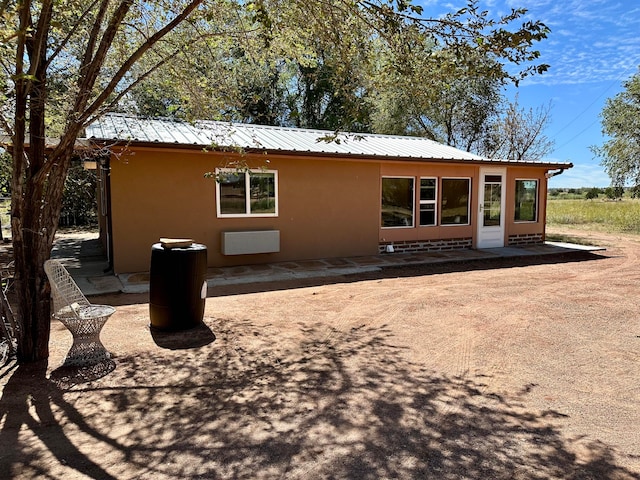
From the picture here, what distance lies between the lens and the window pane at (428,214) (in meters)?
11.5

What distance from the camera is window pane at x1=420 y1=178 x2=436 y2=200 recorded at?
11.4 meters

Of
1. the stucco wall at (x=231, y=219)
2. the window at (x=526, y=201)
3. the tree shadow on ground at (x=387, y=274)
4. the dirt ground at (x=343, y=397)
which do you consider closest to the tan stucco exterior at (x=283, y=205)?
the stucco wall at (x=231, y=219)

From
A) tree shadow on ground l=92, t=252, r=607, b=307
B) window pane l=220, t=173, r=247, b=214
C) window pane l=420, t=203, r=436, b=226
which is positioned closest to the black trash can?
tree shadow on ground l=92, t=252, r=607, b=307

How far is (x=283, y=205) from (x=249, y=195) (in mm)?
788

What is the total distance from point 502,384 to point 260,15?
371cm

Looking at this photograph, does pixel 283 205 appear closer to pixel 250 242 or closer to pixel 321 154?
pixel 250 242

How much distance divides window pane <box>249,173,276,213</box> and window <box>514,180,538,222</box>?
7220 mm

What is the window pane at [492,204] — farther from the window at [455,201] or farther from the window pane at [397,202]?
the window pane at [397,202]

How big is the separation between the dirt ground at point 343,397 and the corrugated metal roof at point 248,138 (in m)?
3.31

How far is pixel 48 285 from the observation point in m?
3.99

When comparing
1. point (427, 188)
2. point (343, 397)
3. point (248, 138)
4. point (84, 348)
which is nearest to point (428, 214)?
point (427, 188)

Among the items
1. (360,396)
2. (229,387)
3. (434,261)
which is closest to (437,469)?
(360,396)

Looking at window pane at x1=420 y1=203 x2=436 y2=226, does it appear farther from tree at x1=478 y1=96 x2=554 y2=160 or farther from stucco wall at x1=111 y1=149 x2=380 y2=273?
tree at x1=478 y1=96 x2=554 y2=160

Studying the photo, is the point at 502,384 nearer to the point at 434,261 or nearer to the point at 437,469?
the point at 437,469
